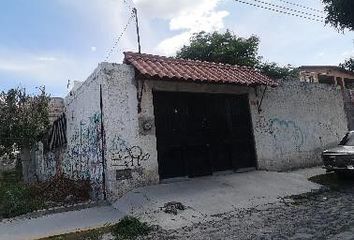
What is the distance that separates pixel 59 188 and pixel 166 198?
135 inches

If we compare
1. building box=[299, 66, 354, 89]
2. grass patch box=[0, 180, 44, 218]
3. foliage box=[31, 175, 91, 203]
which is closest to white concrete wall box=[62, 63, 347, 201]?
foliage box=[31, 175, 91, 203]

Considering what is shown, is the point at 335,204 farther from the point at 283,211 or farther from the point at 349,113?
the point at 349,113

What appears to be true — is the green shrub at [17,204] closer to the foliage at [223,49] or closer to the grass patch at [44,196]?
the grass patch at [44,196]

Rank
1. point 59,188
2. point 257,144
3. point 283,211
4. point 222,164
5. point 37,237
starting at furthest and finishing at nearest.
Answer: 1. point 257,144
2. point 222,164
3. point 59,188
4. point 283,211
5. point 37,237

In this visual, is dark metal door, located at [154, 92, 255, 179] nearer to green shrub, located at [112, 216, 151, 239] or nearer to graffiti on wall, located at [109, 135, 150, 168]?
graffiti on wall, located at [109, 135, 150, 168]

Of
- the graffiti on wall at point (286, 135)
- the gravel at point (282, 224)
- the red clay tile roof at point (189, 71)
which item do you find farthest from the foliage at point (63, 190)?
the graffiti on wall at point (286, 135)

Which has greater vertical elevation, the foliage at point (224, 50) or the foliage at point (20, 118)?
the foliage at point (224, 50)

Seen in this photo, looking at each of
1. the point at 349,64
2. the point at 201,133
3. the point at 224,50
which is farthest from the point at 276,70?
the point at 201,133

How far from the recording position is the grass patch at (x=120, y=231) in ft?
23.0

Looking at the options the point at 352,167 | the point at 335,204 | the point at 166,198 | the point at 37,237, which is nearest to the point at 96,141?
the point at 166,198

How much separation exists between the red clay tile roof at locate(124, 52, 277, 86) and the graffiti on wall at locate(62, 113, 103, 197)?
191 cm

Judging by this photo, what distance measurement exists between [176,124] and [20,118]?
6664 millimetres

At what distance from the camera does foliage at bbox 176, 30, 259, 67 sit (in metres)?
34.8

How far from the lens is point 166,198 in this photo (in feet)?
29.8
